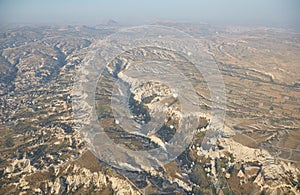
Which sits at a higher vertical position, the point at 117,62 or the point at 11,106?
the point at 117,62

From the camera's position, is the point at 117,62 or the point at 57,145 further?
the point at 117,62

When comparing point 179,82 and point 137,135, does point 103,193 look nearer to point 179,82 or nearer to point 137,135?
point 137,135

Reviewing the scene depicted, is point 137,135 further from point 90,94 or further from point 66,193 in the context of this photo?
point 90,94

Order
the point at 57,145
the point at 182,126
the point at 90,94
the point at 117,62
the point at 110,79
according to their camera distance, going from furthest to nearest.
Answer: the point at 117,62, the point at 110,79, the point at 90,94, the point at 182,126, the point at 57,145

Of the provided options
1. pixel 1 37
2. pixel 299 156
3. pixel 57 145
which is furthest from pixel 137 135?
pixel 1 37

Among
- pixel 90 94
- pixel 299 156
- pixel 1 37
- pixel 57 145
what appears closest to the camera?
pixel 299 156

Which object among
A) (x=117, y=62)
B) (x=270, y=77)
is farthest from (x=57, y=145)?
(x=270, y=77)
